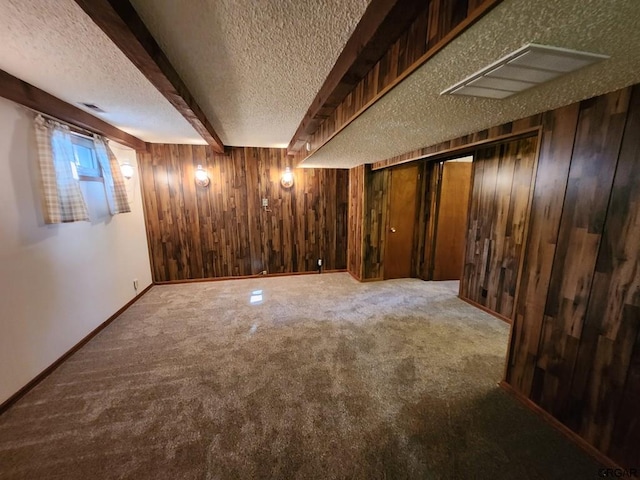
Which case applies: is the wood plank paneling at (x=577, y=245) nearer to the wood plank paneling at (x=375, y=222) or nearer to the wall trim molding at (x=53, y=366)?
the wood plank paneling at (x=375, y=222)

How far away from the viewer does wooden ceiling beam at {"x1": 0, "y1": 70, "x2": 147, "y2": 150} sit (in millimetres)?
1691

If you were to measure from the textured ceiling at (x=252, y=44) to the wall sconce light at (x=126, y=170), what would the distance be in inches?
81.0

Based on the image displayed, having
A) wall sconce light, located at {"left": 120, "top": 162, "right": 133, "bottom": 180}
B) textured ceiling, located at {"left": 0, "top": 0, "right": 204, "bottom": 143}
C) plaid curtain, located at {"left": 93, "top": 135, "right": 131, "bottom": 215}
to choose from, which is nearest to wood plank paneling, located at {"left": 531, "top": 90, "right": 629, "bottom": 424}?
textured ceiling, located at {"left": 0, "top": 0, "right": 204, "bottom": 143}

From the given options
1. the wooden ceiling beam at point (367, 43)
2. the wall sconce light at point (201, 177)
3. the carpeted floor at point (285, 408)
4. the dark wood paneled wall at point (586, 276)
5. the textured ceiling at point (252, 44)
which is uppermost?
the textured ceiling at point (252, 44)

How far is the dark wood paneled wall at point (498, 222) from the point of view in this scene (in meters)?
2.67

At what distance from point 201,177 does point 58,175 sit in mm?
1926

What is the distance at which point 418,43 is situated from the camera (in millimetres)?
919

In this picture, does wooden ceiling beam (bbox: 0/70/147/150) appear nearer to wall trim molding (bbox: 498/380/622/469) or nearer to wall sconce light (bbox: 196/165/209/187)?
wall sconce light (bbox: 196/165/209/187)

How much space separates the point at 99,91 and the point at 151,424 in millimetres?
2538

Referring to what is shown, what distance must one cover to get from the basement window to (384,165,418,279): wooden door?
4.07m

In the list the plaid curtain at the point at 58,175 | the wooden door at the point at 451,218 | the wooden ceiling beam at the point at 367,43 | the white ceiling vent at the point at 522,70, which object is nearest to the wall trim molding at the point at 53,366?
the plaid curtain at the point at 58,175

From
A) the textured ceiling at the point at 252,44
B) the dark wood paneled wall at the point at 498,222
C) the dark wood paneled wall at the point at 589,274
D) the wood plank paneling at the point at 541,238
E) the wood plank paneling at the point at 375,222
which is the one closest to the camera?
the textured ceiling at the point at 252,44

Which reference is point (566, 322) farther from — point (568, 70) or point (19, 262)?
point (19, 262)

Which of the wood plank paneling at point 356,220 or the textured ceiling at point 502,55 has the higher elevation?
the textured ceiling at point 502,55
